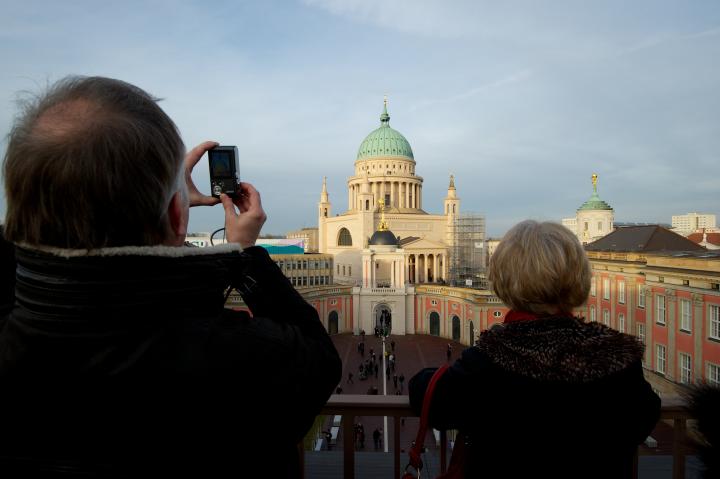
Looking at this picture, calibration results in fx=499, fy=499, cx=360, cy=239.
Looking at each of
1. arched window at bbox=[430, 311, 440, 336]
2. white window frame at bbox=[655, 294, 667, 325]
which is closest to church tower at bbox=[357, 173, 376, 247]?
arched window at bbox=[430, 311, 440, 336]

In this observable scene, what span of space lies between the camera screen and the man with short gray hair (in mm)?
760

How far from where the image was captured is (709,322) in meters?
18.3

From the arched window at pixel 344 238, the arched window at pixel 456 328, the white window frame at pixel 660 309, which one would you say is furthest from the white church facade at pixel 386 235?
the white window frame at pixel 660 309

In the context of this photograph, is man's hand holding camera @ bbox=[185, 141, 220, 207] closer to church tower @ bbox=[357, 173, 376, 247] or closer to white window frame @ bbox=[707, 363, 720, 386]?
white window frame @ bbox=[707, 363, 720, 386]

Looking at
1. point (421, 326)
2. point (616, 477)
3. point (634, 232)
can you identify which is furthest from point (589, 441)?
point (421, 326)

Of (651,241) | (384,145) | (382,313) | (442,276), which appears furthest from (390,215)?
(651,241)

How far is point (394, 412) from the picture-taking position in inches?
115

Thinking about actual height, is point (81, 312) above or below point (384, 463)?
above

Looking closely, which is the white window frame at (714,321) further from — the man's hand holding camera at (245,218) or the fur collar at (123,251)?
the fur collar at (123,251)

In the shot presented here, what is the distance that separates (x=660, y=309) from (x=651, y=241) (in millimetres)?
9238

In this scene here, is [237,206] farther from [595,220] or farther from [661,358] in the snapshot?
[595,220]

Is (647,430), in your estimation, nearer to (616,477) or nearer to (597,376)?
(616,477)

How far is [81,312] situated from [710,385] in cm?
252

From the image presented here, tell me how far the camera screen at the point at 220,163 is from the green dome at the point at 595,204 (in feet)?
207
